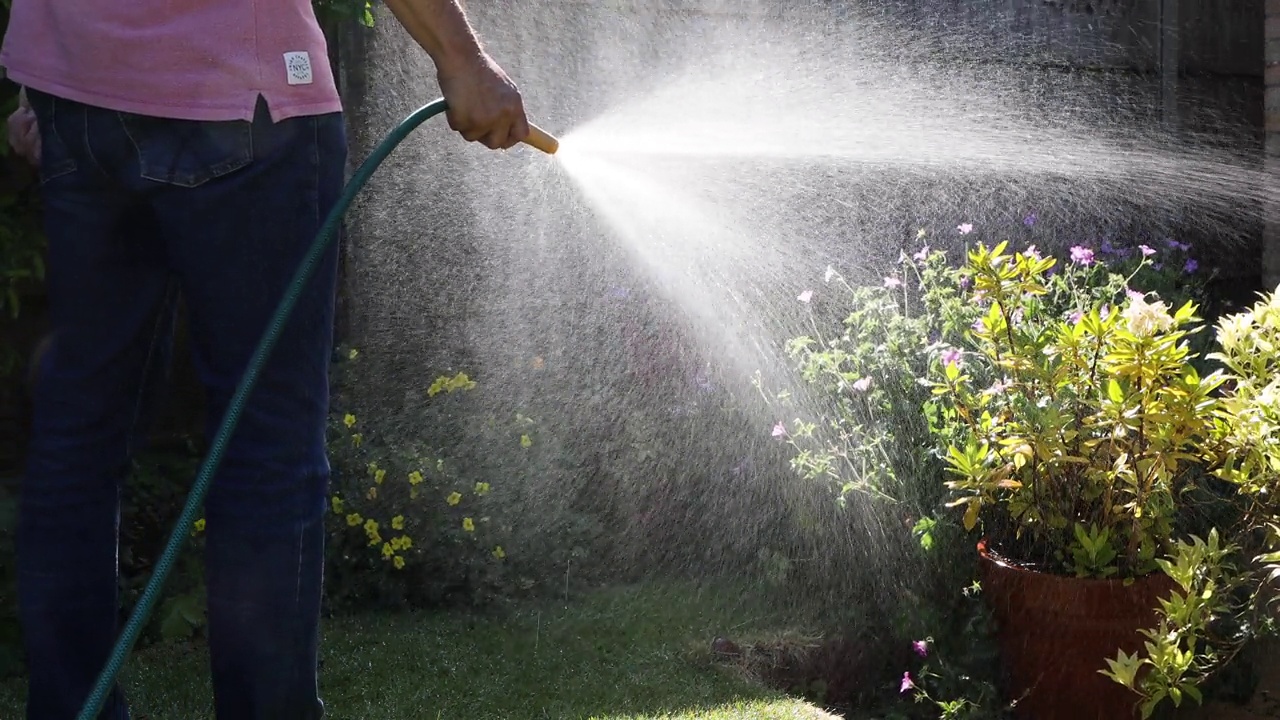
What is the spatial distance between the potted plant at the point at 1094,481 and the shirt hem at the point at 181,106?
1.38 meters

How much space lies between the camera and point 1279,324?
7.72 ft

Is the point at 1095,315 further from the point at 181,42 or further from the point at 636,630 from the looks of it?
the point at 181,42

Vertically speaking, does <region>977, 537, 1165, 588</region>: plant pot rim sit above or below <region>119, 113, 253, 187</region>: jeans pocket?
below

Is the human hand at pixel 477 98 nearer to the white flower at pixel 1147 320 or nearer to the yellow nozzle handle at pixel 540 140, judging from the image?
the yellow nozzle handle at pixel 540 140

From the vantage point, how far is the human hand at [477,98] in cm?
173

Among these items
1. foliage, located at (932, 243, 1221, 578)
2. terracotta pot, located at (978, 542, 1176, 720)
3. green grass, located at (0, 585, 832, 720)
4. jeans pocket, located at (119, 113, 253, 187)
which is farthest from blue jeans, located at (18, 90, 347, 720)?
terracotta pot, located at (978, 542, 1176, 720)

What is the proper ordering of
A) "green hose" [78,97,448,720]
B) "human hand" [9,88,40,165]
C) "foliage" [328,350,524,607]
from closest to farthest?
1. "green hose" [78,97,448,720]
2. "human hand" [9,88,40,165]
3. "foliage" [328,350,524,607]

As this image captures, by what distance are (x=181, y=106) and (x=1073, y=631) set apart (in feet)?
5.97

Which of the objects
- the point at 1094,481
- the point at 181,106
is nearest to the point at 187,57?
the point at 181,106

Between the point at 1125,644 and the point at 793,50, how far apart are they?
10.3 feet

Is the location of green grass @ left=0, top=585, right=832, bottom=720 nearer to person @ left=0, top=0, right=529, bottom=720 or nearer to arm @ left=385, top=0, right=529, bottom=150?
person @ left=0, top=0, right=529, bottom=720

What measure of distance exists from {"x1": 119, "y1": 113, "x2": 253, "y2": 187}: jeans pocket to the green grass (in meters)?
1.36

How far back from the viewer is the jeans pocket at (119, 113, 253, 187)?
160 cm

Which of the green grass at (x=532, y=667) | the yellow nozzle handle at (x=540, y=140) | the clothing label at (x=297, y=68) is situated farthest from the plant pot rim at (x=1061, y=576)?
the clothing label at (x=297, y=68)
